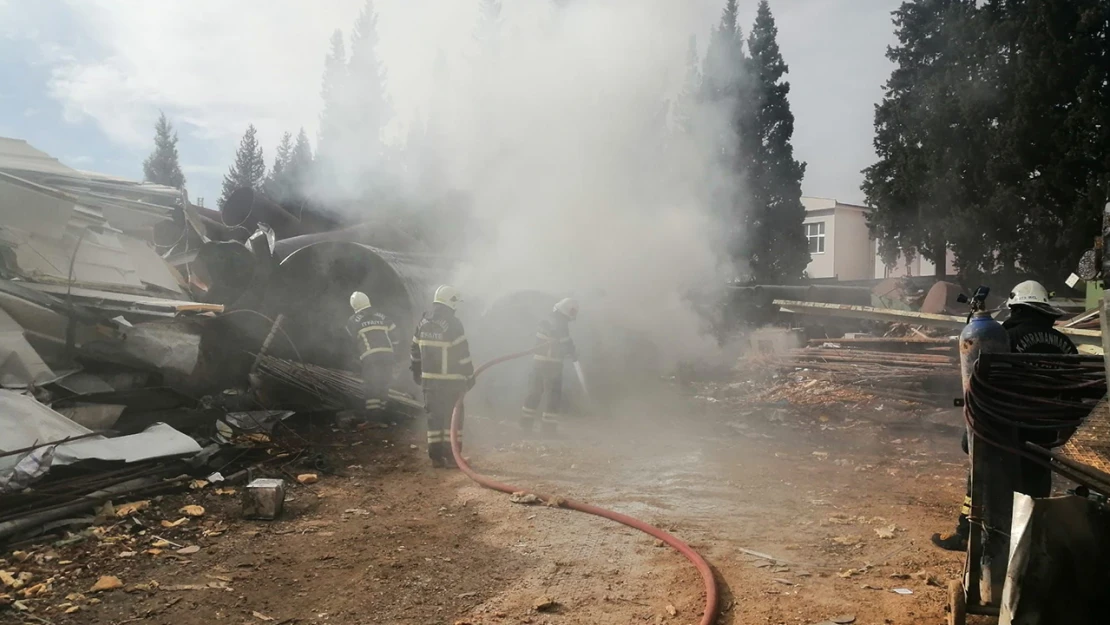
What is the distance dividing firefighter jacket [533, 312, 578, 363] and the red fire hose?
1696 mm

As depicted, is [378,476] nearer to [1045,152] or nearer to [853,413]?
[853,413]

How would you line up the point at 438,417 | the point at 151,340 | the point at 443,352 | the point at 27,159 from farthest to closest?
the point at 27,159
the point at 151,340
the point at 443,352
the point at 438,417

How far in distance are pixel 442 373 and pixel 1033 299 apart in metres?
4.65

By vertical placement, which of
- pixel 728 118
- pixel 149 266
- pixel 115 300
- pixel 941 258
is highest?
pixel 728 118

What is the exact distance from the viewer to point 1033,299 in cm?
434

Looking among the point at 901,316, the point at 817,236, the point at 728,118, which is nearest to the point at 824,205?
the point at 817,236

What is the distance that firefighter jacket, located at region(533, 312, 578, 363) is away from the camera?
8.28 meters

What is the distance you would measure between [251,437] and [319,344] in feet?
10.1

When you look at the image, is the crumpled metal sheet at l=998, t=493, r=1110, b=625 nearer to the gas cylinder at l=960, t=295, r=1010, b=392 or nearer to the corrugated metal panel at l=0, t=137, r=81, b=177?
the gas cylinder at l=960, t=295, r=1010, b=392

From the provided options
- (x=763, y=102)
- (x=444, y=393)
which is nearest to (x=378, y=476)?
(x=444, y=393)

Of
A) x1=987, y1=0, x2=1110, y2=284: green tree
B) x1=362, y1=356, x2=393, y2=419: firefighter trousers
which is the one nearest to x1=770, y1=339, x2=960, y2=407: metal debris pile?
x1=362, y1=356, x2=393, y2=419: firefighter trousers

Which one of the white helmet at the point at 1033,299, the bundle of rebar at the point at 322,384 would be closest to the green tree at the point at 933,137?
the white helmet at the point at 1033,299

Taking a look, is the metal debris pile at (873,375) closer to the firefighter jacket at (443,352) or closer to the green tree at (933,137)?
the firefighter jacket at (443,352)

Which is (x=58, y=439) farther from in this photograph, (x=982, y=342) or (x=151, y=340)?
(x=982, y=342)
